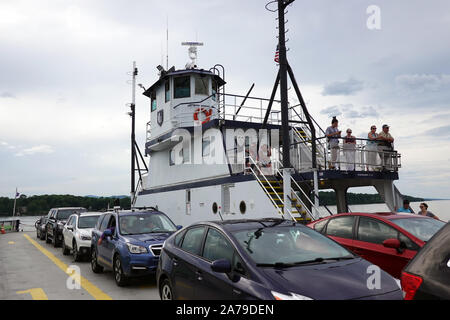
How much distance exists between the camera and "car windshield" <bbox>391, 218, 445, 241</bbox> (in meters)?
6.01

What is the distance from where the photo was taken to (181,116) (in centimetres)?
1939

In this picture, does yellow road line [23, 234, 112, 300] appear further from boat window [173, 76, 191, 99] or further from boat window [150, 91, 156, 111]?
boat window [150, 91, 156, 111]

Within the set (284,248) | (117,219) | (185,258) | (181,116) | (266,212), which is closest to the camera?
(284,248)

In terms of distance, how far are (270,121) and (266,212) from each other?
6189mm

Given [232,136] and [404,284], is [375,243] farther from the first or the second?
[232,136]

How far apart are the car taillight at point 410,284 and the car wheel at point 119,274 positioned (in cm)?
613

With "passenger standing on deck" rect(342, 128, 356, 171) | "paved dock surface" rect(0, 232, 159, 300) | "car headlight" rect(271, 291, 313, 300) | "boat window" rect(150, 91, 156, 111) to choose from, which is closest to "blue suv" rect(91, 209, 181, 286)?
"paved dock surface" rect(0, 232, 159, 300)

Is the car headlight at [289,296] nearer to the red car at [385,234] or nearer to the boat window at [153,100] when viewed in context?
the red car at [385,234]

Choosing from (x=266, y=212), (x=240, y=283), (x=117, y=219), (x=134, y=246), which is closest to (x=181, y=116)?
(x=266, y=212)

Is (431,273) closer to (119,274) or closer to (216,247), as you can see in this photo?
(216,247)

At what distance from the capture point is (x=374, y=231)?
6395 millimetres

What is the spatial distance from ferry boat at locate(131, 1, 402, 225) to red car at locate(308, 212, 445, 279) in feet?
12.6

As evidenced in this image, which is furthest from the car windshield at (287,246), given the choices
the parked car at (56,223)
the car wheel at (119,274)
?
the parked car at (56,223)

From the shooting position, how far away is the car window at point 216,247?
14.4ft
